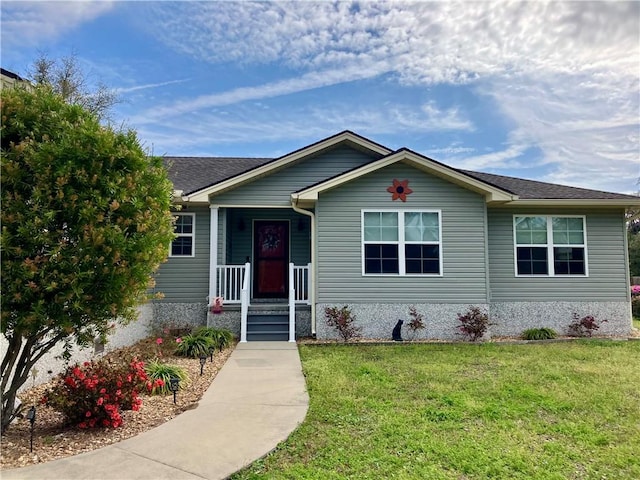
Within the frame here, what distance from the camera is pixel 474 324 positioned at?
9320 mm

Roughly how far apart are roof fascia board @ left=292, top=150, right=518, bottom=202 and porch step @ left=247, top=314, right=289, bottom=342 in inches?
117

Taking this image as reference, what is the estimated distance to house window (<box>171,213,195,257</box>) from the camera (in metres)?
10.6

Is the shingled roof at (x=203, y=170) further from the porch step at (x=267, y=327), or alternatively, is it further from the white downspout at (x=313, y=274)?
the porch step at (x=267, y=327)

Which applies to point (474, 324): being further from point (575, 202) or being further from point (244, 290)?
point (244, 290)

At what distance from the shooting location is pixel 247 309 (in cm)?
962

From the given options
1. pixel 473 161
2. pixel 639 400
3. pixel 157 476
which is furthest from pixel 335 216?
pixel 473 161

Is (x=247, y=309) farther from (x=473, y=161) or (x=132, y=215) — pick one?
(x=473, y=161)

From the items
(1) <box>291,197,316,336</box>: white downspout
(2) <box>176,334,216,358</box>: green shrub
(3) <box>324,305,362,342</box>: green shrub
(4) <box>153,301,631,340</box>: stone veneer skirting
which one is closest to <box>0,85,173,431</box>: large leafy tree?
(2) <box>176,334,216,358</box>: green shrub

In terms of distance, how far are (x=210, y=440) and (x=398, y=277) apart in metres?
6.61

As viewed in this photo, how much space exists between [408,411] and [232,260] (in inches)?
317

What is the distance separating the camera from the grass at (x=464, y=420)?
3.29 metres

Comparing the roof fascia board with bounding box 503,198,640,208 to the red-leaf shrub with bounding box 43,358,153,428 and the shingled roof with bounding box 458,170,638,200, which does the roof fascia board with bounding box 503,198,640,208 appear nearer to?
the shingled roof with bounding box 458,170,638,200

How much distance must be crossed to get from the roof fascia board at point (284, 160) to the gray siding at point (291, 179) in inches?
8.2

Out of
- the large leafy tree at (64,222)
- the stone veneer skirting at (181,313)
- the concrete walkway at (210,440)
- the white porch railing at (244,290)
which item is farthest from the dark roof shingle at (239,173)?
the concrete walkway at (210,440)
